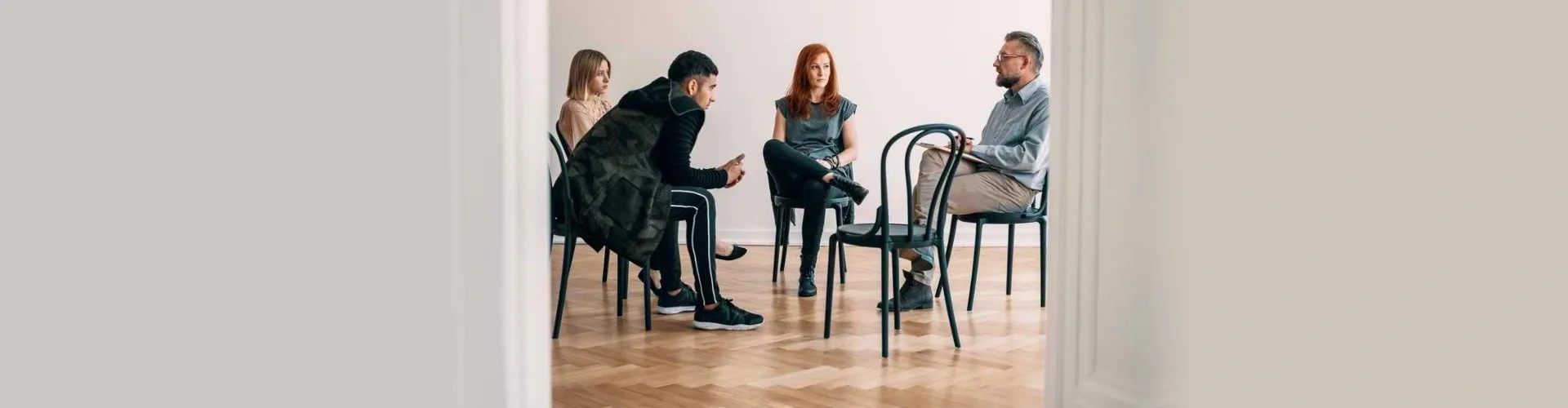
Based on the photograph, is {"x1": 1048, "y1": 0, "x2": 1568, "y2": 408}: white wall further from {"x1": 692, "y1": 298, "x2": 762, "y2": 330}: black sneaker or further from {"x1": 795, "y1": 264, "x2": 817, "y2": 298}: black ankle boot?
{"x1": 795, "y1": 264, "x2": 817, "y2": 298}: black ankle boot

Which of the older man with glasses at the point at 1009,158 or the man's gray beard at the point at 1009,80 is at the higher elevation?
the man's gray beard at the point at 1009,80

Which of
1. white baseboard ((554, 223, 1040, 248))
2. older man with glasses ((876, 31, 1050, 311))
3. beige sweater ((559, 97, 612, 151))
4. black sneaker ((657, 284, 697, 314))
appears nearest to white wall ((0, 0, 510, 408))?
black sneaker ((657, 284, 697, 314))

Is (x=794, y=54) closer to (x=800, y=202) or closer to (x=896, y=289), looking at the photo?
(x=800, y=202)

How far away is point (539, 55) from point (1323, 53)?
1.09 meters

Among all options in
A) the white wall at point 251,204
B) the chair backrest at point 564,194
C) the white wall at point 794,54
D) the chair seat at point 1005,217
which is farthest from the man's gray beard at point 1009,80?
the white wall at point 794,54

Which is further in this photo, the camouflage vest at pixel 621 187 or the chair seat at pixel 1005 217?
the chair seat at pixel 1005 217

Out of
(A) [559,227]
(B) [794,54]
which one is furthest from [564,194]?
(B) [794,54]

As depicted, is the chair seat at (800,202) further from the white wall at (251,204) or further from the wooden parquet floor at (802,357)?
the white wall at (251,204)

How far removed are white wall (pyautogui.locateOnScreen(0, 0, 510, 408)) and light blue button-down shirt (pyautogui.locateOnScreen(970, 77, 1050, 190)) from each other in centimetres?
222

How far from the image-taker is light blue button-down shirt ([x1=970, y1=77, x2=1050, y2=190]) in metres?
3.54

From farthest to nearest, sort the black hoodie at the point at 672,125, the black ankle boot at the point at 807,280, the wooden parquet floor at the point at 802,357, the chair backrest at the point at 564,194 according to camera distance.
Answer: the black ankle boot at the point at 807,280
the black hoodie at the point at 672,125
the chair backrest at the point at 564,194
the wooden parquet floor at the point at 802,357

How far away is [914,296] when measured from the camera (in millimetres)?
3779

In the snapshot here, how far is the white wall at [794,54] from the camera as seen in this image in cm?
646

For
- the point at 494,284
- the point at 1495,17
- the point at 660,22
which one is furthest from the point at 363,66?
the point at 660,22
